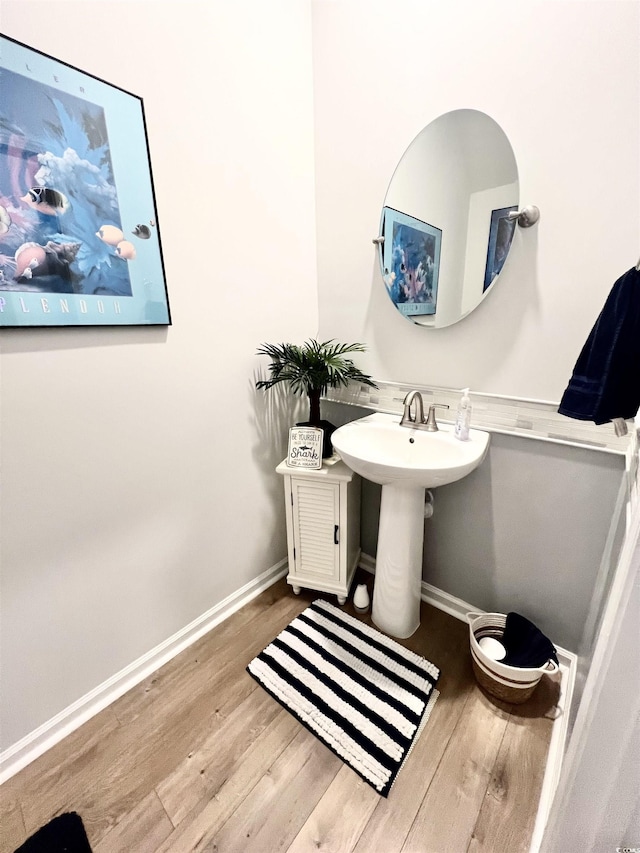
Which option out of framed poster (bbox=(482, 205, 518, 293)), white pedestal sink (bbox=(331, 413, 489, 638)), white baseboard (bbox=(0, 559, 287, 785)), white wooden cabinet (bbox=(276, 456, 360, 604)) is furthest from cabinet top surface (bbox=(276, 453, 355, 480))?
framed poster (bbox=(482, 205, 518, 293))

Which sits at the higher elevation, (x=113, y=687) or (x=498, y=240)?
(x=498, y=240)

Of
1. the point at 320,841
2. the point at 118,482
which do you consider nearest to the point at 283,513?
the point at 118,482

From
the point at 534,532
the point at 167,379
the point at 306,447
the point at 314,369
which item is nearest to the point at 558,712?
the point at 534,532

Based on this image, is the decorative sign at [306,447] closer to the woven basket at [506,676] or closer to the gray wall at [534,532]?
the gray wall at [534,532]

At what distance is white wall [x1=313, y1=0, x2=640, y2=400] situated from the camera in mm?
917

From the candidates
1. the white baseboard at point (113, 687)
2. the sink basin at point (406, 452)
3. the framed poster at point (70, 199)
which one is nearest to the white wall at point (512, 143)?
the sink basin at point (406, 452)

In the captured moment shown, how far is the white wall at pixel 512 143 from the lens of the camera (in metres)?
0.92

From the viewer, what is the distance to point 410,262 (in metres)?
1.33

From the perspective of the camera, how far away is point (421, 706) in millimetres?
1156

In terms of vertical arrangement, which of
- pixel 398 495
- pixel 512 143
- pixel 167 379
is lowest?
pixel 398 495

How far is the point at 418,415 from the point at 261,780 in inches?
49.4

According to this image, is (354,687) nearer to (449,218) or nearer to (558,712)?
(558,712)

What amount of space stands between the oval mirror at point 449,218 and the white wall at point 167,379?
1.47 ft

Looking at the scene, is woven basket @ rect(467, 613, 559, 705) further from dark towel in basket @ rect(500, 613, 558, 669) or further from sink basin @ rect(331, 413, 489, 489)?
sink basin @ rect(331, 413, 489, 489)
